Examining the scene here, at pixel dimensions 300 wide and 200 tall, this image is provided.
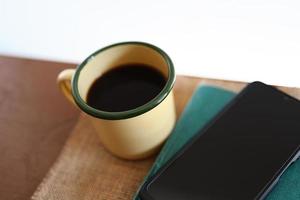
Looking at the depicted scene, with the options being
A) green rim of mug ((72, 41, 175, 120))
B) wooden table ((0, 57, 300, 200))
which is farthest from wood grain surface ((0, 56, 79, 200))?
green rim of mug ((72, 41, 175, 120))

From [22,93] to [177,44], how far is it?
217 millimetres

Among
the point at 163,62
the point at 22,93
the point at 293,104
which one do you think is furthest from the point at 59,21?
the point at 293,104

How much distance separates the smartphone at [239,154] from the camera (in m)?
0.30

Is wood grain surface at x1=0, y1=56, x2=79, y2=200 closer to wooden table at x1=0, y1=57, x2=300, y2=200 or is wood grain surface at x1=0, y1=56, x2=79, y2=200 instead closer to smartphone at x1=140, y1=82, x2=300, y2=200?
wooden table at x1=0, y1=57, x2=300, y2=200

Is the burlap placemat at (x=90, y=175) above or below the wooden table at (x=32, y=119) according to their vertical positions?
above

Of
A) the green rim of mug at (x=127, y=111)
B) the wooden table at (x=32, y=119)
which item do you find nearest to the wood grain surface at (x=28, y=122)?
the wooden table at (x=32, y=119)

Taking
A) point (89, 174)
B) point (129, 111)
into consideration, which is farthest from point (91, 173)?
point (129, 111)

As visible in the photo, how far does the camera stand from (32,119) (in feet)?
1.45

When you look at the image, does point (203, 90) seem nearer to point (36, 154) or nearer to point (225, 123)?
point (225, 123)

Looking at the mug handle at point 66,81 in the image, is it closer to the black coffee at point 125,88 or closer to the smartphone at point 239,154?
the black coffee at point 125,88

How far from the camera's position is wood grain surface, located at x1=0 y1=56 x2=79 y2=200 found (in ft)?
1.29

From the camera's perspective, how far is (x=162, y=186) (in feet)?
1.00

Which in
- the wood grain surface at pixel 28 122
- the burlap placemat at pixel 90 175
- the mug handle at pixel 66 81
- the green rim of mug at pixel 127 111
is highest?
the green rim of mug at pixel 127 111

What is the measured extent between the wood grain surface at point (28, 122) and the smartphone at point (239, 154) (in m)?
0.15
